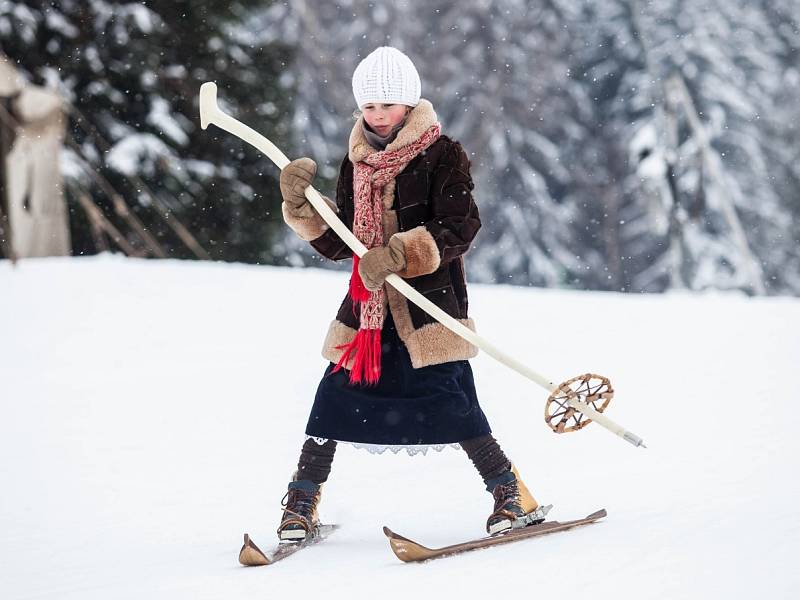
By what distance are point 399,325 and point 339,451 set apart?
2.17m

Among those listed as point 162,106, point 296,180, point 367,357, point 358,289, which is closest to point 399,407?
point 367,357

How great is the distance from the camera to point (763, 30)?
21469mm

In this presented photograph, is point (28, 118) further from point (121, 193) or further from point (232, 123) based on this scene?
point (232, 123)

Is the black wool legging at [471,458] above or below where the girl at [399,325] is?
below

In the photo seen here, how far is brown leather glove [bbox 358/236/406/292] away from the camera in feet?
11.5

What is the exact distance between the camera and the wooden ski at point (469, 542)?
126 inches

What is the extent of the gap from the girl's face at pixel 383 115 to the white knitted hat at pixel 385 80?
24mm

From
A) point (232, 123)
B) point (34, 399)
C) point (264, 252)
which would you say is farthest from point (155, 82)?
point (232, 123)

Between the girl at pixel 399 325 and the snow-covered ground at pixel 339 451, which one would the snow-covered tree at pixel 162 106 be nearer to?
the snow-covered ground at pixel 339 451

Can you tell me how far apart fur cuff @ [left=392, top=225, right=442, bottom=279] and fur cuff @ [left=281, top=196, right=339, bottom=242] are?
1.26ft

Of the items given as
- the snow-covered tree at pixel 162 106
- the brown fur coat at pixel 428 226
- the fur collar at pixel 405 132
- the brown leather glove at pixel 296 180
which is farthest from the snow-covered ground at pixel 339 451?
the snow-covered tree at pixel 162 106

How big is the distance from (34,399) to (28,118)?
18.3ft

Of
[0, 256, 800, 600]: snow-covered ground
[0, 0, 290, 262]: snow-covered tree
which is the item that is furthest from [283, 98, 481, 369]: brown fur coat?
[0, 0, 290, 262]: snow-covered tree

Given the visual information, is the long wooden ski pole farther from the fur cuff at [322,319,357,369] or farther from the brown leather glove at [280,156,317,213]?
the fur cuff at [322,319,357,369]
